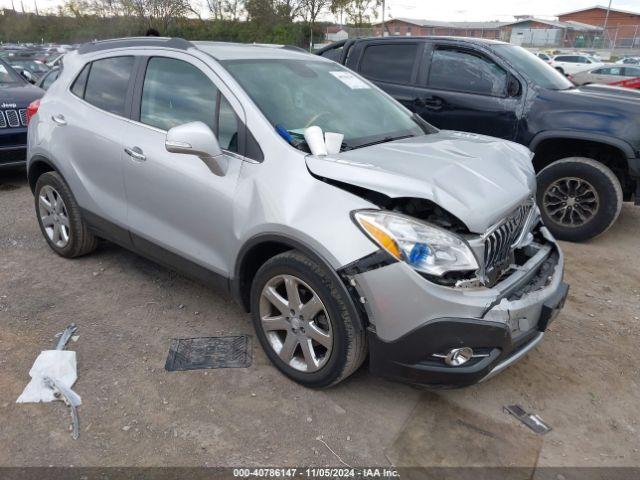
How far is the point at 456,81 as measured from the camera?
220 inches

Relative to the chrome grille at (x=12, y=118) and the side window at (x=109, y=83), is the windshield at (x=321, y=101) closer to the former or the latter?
the side window at (x=109, y=83)

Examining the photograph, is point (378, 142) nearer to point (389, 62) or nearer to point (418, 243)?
point (418, 243)

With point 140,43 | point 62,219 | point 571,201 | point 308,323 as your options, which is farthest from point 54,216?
point 571,201

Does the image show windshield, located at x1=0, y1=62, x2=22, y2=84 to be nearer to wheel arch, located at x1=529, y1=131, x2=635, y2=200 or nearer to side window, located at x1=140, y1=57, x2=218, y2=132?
side window, located at x1=140, y1=57, x2=218, y2=132

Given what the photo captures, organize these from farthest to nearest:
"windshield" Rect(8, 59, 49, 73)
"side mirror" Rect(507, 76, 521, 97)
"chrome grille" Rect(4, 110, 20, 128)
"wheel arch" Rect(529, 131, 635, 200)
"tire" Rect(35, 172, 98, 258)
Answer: "windshield" Rect(8, 59, 49, 73)
"chrome grille" Rect(4, 110, 20, 128)
"side mirror" Rect(507, 76, 521, 97)
"wheel arch" Rect(529, 131, 635, 200)
"tire" Rect(35, 172, 98, 258)

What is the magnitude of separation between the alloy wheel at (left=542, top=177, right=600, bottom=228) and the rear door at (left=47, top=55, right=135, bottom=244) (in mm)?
3984

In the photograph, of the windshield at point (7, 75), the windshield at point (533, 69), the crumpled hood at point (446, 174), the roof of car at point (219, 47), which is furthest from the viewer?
the windshield at point (7, 75)

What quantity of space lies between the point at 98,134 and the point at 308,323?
2124mm

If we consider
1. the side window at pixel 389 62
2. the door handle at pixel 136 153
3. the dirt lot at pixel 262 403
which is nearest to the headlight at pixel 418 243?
the dirt lot at pixel 262 403

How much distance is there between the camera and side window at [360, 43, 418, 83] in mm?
5930

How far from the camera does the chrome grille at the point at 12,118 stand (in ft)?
21.2

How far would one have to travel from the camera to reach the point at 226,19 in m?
40.7

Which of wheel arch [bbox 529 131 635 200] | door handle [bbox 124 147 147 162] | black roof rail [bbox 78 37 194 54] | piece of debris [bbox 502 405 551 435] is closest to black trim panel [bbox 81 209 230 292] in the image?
door handle [bbox 124 147 147 162]

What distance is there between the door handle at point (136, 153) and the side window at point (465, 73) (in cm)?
359
